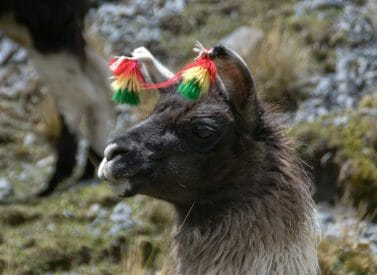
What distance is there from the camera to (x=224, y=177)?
9.64ft

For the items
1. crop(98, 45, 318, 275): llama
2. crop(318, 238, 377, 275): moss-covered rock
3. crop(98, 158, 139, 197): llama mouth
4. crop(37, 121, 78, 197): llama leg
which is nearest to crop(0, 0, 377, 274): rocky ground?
crop(318, 238, 377, 275): moss-covered rock

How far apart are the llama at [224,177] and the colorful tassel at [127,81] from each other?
106 mm

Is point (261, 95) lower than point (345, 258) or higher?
higher

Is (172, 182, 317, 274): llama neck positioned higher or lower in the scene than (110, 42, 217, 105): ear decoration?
lower

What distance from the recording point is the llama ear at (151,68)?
3162 millimetres

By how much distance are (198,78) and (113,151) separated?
1.26 ft

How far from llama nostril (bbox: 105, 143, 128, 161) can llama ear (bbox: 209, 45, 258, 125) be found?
1.47ft

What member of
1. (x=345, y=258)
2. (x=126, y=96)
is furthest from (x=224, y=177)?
(x=345, y=258)

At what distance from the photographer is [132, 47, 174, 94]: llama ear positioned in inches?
124

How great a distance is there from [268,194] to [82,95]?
334cm

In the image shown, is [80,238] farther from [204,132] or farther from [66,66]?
[204,132]

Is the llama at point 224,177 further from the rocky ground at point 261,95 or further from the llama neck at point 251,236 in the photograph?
the rocky ground at point 261,95

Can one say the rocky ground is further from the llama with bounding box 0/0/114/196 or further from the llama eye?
the llama eye

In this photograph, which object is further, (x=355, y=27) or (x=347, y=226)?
(x=355, y=27)
